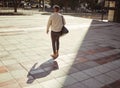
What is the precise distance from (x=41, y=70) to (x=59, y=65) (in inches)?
29.0

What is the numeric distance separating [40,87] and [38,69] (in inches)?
46.0

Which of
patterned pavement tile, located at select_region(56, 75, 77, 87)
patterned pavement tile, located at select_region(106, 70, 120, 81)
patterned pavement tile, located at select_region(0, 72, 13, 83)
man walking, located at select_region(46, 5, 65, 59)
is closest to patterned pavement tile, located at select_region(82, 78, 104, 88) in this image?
patterned pavement tile, located at select_region(56, 75, 77, 87)

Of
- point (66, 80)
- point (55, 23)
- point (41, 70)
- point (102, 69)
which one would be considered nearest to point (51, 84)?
point (66, 80)

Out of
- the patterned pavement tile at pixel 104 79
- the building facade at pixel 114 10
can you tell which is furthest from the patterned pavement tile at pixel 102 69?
the building facade at pixel 114 10

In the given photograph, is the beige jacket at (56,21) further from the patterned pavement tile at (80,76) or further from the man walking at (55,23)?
the patterned pavement tile at (80,76)

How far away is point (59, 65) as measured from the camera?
6.14 meters

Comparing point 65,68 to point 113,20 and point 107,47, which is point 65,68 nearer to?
point 107,47

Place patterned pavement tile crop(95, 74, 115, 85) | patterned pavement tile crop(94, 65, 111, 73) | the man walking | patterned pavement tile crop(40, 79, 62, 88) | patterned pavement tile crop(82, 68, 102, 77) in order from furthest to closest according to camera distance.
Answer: the man walking, patterned pavement tile crop(94, 65, 111, 73), patterned pavement tile crop(82, 68, 102, 77), patterned pavement tile crop(95, 74, 115, 85), patterned pavement tile crop(40, 79, 62, 88)

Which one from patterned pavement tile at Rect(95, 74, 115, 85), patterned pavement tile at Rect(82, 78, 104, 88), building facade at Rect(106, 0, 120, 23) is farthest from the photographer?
building facade at Rect(106, 0, 120, 23)

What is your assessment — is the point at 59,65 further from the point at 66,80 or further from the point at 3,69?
the point at 3,69

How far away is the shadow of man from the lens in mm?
5139

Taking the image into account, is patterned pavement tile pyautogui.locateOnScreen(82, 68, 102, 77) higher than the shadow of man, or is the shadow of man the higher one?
the shadow of man

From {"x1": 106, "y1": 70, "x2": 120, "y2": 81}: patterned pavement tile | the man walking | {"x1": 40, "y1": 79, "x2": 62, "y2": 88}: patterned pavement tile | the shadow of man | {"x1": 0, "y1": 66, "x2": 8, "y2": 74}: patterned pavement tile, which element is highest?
the man walking

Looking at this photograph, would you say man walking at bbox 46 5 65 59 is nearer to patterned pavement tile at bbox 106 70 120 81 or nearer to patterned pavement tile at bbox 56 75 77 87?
patterned pavement tile at bbox 56 75 77 87
